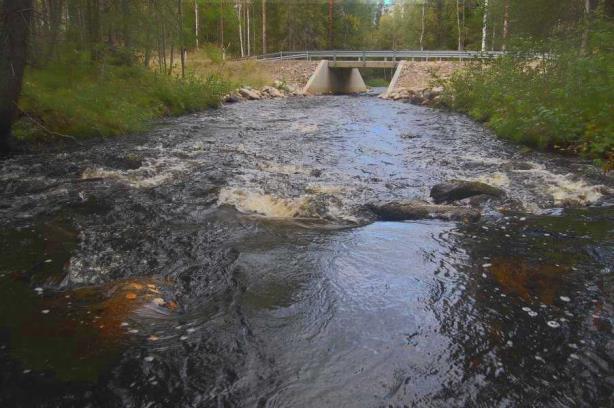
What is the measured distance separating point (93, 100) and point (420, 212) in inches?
441

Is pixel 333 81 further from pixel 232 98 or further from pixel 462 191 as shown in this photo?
pixel 462 191

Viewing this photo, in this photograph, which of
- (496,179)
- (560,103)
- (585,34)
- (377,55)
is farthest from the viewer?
(377,55)

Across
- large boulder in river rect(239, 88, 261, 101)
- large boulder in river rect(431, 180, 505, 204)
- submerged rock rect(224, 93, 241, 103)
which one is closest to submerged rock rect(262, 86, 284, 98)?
large boulder in river rect(239, 88, 261, 101)

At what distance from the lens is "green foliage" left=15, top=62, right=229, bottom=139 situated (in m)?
12.6

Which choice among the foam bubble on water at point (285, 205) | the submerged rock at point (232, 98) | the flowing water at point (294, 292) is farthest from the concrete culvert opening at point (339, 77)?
the flowing water at point (294, 292)

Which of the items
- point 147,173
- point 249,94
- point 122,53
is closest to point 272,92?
point 249,94

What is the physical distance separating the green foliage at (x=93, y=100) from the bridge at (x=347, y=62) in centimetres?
1990

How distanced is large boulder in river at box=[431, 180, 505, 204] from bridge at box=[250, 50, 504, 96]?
28.9 meters

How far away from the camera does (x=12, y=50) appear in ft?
33.3

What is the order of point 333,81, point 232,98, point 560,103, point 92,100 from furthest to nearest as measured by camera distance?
point 333,81 → point 232,98 → point 92,100 → point 560,103

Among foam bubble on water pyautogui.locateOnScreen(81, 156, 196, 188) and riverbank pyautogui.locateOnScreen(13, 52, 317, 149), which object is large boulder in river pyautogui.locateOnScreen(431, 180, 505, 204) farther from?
riverbank pyautogui.locateOnScreen(13, 52, 317, 149)

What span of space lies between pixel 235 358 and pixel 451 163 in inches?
354

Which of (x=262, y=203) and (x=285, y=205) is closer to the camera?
(x=285, y=205)

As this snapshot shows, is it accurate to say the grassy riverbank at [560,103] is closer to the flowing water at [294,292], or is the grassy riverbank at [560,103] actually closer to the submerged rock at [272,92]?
the flowing water at [294,292]
